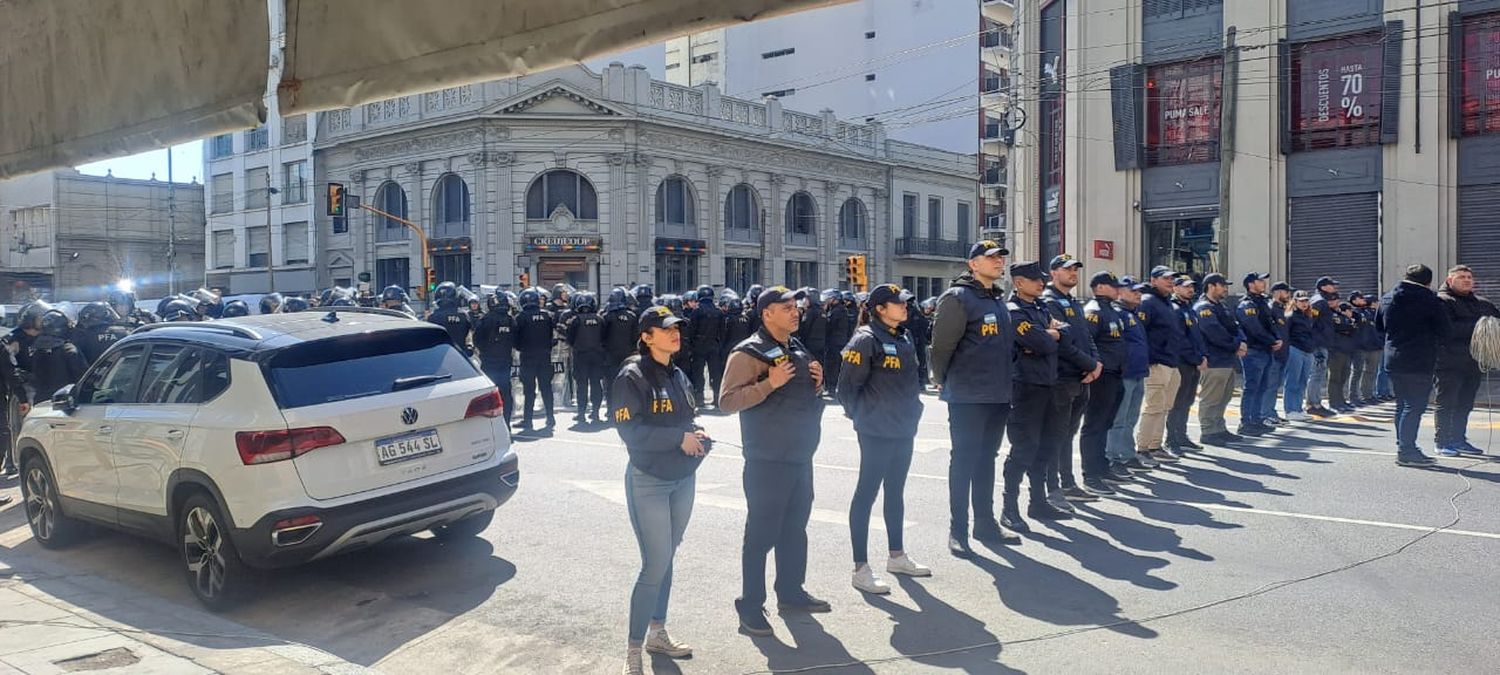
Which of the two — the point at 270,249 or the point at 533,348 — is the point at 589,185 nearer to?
the point at 270,249

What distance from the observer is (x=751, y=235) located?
48344mm

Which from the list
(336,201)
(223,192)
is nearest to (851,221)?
(336,201)

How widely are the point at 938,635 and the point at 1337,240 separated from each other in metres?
22.5

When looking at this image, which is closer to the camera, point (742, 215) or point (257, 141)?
point (742, 215)

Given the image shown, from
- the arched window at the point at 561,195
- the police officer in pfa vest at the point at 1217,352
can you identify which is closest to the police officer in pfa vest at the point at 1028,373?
the police officer in pfa vest at the point at 1217,352

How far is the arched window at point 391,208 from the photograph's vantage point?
4522 centimetres

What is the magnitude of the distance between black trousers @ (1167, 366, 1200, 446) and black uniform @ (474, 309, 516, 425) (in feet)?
26.1

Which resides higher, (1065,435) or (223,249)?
(223,249)

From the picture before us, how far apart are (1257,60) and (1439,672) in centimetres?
2237

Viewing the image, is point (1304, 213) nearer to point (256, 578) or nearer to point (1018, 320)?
point (1018, 320)

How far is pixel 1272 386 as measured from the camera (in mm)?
13602

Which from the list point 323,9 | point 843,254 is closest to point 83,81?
point 323,9

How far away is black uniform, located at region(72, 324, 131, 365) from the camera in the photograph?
11.7 m

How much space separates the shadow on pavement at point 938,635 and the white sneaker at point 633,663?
49.3 inches
